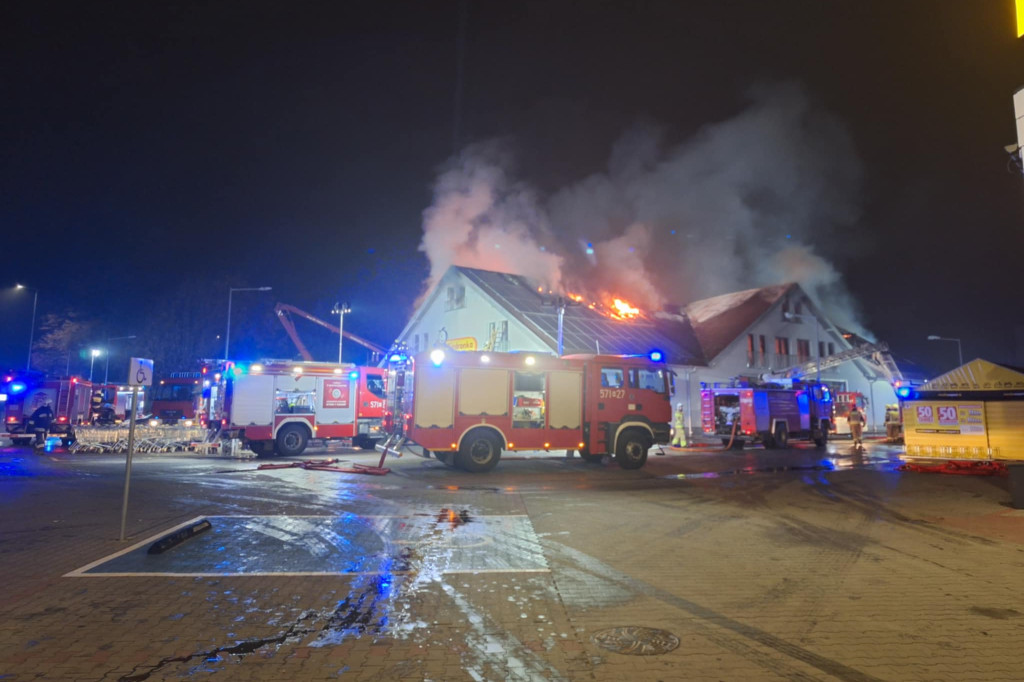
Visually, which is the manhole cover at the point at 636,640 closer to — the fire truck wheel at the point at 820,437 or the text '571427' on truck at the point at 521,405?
the text '571427' on truck at the point at 521,405

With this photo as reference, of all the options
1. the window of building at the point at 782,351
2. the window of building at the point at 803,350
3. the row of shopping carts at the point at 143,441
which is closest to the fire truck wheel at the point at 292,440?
the row of shopping carts at the point at 143,441

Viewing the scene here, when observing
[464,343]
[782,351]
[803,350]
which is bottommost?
[464,343]

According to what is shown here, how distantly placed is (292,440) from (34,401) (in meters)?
11.2

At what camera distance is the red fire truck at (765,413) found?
21672 millimetres

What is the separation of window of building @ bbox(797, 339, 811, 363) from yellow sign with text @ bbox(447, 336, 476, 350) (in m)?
20.1

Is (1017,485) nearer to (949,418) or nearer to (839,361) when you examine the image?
(949,418)

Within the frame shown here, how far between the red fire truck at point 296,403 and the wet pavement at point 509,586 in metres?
6.57

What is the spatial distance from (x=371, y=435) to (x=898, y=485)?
47.4 ft

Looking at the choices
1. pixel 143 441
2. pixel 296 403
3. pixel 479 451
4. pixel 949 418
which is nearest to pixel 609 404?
pixel 479 451

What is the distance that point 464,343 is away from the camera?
30875 millimetres

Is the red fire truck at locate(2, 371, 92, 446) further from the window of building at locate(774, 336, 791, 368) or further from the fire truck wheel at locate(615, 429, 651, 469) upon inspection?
the window of building at locate(774, 336, 791, 368)

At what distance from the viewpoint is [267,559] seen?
6098 mm

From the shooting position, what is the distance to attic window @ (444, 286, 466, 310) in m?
31.2

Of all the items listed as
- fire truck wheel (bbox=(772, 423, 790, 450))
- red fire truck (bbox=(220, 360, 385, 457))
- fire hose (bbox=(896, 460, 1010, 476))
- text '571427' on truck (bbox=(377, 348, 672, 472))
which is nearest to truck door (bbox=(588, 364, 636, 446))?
text '571427' on truck (bbox=(377, 348, 672, 472))
